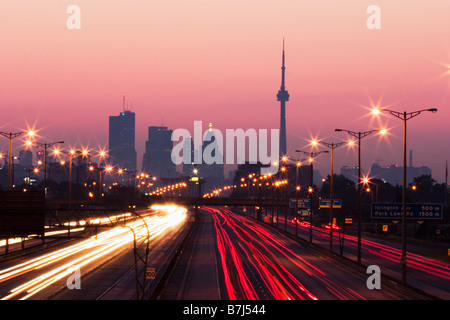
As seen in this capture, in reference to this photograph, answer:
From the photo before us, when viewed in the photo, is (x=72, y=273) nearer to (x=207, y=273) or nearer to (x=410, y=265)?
(x=207, y=273)

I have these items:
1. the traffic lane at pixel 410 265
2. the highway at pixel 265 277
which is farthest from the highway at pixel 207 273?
the traffic lane at pixel 410 265

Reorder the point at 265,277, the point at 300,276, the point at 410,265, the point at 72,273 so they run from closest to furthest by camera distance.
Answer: the point at 265,277 < the point at 300,276 < the point at 72,273 < the point at 410,265

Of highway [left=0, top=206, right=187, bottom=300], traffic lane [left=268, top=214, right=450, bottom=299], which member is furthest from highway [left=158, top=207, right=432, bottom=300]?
highway [left=0, top=206, right=187, bottom=300]

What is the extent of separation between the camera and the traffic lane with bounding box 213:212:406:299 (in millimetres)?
49750

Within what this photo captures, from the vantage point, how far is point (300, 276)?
60.9 m

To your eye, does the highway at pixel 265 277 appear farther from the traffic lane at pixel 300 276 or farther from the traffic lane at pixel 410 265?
the traffic lane at pixel 410 265

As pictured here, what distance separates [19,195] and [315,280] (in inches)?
997

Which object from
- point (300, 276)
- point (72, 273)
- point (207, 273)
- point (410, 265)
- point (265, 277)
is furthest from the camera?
point (410, 265)

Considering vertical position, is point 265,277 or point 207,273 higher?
point 265,277

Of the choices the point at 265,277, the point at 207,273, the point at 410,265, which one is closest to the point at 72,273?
the point at 207,273

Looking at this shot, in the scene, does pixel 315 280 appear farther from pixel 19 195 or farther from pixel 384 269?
pixel 19 195

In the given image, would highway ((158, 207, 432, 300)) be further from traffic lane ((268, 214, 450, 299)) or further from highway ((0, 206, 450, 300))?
traffic lane ((268, 214, 450, 299))

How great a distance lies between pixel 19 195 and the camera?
44531 mm
